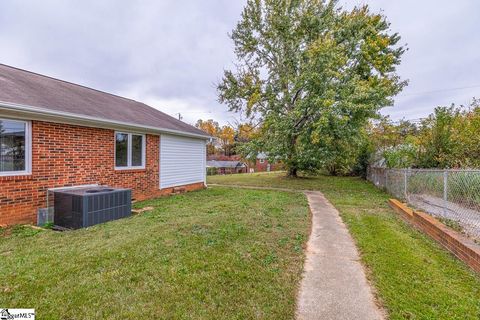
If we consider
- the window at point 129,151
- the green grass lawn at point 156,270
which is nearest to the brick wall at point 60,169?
the window at point 129,151

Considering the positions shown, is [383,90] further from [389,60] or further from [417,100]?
[417,100]

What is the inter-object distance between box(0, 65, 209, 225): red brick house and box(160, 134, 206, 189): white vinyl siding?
6 cm

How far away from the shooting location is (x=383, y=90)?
13.4m

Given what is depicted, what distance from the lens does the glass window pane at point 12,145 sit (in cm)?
551

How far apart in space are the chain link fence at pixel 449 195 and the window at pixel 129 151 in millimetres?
8562

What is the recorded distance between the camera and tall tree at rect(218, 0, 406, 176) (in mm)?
12977

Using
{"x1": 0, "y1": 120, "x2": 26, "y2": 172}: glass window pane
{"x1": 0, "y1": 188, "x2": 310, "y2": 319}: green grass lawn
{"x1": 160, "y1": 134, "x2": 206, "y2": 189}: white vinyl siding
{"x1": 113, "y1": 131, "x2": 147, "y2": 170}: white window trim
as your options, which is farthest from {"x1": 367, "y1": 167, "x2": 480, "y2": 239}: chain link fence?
{"x1": 0, "y1": 120, "x2": 26, "y2": 172}: glass window pane

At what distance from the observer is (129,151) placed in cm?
871

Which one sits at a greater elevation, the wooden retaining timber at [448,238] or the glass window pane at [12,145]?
the glass window pane at [12,145]

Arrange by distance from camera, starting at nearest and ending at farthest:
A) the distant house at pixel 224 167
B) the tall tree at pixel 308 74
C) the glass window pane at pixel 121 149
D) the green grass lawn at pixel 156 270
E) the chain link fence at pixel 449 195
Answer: the green grass lawn at pixel 156 270 → the chain link fence at pixel 449 195 → the glass window pane at pixel 121 149 → the tall tree at pixel 308 74 → the distant house at pixel 224 167

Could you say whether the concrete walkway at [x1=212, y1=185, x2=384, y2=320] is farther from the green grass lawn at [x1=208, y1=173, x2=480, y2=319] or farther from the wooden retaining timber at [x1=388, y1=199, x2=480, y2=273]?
the wooden retaining timber at [x1=388, y1=199, x2=480, y2=273]

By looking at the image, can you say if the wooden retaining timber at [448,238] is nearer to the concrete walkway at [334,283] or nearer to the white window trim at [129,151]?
the concrete walkway at [334,283]

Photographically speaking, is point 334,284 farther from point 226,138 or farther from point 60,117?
point 226,138

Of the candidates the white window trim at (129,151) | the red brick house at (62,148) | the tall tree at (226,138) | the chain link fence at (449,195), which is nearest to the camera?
the chain link fence at (449,195)
